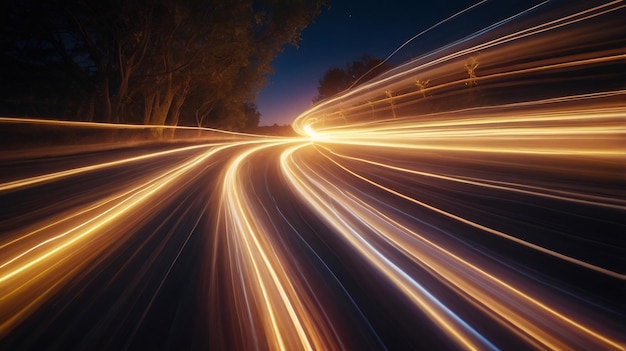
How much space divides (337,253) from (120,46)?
1710 centimetres

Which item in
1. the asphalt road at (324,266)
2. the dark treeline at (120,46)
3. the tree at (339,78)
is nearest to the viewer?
the asphalt road at (324,266)

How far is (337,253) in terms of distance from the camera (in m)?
3.84

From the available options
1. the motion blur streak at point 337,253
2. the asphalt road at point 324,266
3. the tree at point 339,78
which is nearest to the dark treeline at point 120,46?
the motion blur streak at point 337,253

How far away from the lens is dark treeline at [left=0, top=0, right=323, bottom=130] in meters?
14.7

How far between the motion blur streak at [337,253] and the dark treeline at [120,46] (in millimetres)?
9222

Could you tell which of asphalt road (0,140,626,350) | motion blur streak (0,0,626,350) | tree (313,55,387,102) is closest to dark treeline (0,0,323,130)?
motion blur streak (0,0,626,350)

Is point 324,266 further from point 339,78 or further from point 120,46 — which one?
point 339,78

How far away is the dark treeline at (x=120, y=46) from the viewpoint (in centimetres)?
1469

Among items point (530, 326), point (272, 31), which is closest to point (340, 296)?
point (530, 326)

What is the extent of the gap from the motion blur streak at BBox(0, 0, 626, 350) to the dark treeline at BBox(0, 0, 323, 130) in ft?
30.3

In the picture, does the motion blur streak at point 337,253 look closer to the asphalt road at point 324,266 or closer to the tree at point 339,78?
the asphalt road at point 324,266

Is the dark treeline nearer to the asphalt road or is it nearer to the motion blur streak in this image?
the motion blur streak

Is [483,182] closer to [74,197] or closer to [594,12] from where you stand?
[594,12]

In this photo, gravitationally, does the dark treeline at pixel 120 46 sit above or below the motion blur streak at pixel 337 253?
above
